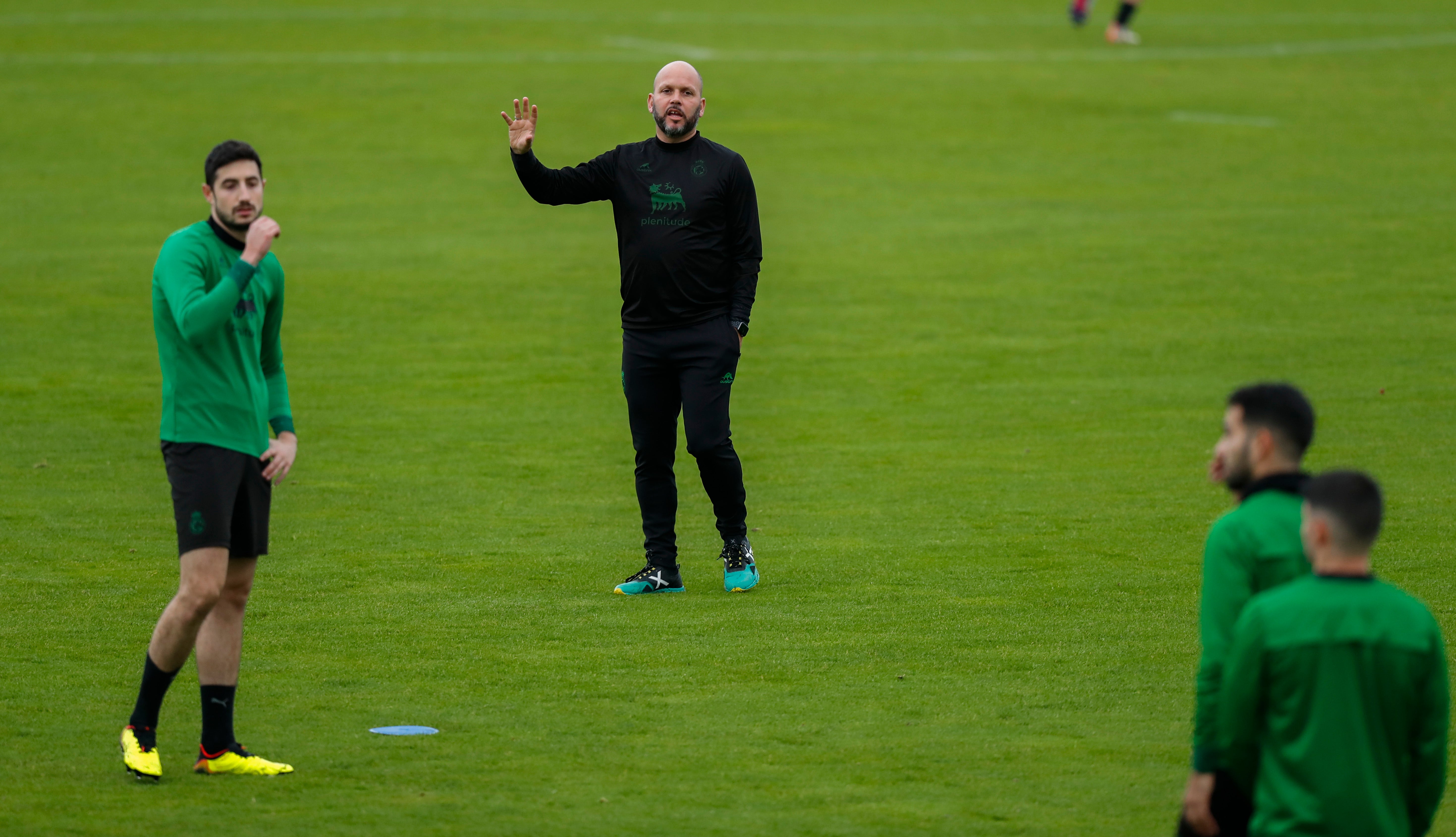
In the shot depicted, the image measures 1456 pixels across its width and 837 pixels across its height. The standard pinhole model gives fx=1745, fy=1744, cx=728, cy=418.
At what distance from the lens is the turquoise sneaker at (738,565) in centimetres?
945

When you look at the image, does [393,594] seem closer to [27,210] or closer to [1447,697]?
[1447,697]

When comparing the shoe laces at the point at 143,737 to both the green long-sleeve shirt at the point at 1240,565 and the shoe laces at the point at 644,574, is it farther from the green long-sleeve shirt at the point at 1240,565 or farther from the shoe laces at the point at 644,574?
the green long-sleeve shirt at the point at 1240,565

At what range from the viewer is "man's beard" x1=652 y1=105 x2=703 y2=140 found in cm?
893

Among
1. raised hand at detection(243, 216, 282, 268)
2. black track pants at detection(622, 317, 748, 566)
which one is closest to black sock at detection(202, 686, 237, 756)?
raised hand at detection(243, 216, 282, 268)

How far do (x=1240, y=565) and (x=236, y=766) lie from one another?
3.78 meters

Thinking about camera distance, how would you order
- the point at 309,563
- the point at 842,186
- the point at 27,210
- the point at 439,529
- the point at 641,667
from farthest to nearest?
the point at 842,186, the point at 27,210, the point at 439,529, the point at 309,563, the point at 641,667

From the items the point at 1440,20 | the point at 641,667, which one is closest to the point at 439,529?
the point at 641,667

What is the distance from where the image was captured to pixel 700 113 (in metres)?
Answer: 8.81

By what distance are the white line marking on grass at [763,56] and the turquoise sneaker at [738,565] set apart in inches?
1118

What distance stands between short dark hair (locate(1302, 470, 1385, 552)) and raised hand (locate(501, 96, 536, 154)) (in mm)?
5374

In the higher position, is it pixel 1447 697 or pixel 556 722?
pixel 1447 697

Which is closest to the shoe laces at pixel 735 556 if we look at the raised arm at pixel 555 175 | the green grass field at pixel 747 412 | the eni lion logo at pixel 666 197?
the green grass field at pixel 747 412

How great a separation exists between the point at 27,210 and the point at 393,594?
17499 mm

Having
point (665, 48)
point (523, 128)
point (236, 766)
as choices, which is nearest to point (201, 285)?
point (236, 766)
